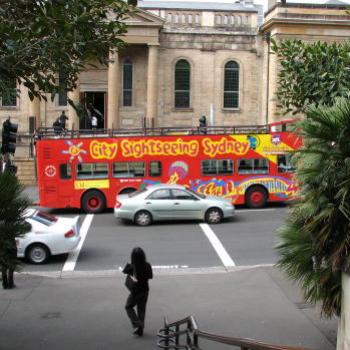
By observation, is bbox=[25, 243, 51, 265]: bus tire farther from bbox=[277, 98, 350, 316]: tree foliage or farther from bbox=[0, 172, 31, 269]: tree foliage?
bbox=[277, 98, 350, 316]: tree foliage

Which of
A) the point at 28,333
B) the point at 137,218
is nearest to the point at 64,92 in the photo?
the point at 28,333

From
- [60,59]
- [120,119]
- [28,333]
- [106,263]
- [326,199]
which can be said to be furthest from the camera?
[120,119]

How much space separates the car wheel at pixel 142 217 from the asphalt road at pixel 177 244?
0.25 metres

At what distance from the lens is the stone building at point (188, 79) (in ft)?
125

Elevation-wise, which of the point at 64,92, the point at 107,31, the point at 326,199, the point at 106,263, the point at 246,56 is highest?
the point at 246,56

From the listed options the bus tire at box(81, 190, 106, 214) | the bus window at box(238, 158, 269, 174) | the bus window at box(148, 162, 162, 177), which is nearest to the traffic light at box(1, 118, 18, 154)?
the bus tire at box(81, 190, 106, 214)

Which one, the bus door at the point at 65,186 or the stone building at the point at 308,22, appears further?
the stone building at the point at 308,22

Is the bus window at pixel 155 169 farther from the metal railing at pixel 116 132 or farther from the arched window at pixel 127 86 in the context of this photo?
the arched window at pixel 127 86

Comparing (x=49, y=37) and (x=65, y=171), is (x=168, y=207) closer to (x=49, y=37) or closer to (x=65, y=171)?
(x=65, y=171)

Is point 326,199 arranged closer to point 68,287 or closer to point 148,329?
point 148,329

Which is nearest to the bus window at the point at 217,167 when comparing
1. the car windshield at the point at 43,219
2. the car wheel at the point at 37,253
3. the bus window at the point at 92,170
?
the bus window at the point at 92,170

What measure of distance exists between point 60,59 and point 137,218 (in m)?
14.2

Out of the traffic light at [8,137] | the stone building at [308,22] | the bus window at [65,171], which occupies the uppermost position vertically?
the stone building at [308,22]

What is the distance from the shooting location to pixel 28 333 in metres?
9.25
